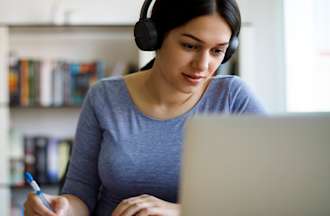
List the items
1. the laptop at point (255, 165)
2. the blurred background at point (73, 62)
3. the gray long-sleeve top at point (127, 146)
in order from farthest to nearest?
the blurred background at point (73, 62)
the gray long-sleeve top at point (127, 146)
the laptop at point (255, 165)

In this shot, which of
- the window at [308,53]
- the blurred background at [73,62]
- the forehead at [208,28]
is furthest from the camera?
the blurred background at [73,62]

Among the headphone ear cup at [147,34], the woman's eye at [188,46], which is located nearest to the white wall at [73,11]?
the headphone ear cup at [147,34]

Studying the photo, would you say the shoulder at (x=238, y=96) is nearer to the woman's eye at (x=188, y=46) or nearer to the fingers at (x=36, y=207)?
the woman's eye at (x=188, y=46)

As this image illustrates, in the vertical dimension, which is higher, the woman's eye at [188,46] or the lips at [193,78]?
the woman's eye at [188,46]

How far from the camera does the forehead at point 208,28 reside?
121 cm

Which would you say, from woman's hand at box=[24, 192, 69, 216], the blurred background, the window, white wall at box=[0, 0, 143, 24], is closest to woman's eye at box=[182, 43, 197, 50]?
woman's hand at box=[24, 192, 69, 216]

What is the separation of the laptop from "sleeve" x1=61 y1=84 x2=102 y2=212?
68 cm

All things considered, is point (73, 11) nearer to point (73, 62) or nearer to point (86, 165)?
point (73, 62)

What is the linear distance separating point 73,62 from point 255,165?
2631mm

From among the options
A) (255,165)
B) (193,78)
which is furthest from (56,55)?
(255,165)

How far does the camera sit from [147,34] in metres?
1.31

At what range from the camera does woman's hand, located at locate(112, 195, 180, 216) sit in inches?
41.1

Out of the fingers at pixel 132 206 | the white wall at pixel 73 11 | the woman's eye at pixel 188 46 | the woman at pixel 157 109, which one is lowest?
the fingers at pixel 132 206

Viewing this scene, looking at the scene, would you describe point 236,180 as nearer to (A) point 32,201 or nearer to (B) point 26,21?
(A) point 32,201
